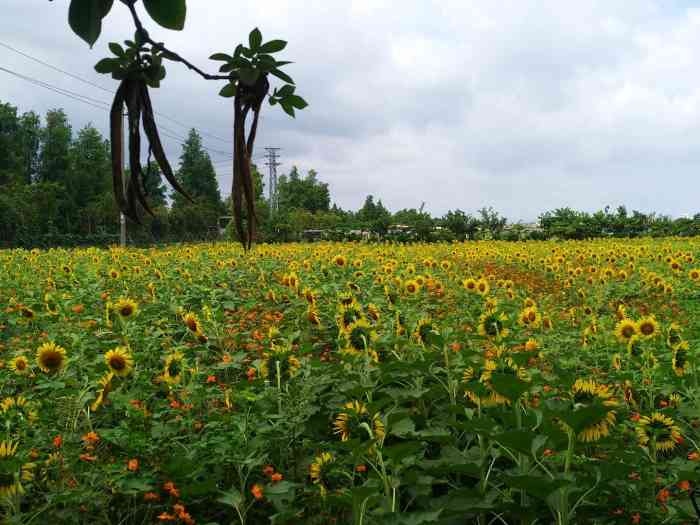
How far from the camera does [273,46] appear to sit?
1.04m

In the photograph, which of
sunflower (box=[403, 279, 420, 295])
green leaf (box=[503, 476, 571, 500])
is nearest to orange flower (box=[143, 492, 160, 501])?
green leaf (box=[503, 476, 571, 500])

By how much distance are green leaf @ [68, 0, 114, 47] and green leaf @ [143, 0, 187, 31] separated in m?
0.07

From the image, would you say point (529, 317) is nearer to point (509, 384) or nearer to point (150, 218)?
point (509, 384)

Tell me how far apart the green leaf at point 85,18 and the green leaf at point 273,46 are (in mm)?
297

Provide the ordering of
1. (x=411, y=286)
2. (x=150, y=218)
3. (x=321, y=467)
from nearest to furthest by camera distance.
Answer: (x=321, y=467) → (x=411, y=286) → (x=150, y=218)

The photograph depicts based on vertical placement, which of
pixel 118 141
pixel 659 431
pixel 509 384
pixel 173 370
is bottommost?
pixel 659 431

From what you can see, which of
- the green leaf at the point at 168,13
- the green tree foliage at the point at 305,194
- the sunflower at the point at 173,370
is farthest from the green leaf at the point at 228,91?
the green tree foliage at the point at 305,194

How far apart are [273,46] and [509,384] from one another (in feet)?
3.72

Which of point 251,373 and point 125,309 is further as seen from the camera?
point 125,309

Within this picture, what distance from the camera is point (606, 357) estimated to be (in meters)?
3.80

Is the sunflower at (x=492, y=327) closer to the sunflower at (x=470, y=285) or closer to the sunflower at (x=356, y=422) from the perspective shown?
the sunflower at (x=356, y=422)

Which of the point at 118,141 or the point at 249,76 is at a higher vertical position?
the point at 249,76

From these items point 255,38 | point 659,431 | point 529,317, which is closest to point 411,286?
point 529,317

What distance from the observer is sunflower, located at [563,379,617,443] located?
69.8 inches
